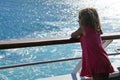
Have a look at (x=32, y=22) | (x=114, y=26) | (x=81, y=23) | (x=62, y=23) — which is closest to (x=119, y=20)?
(x=114, y=26)

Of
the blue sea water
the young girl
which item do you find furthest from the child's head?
the blue sea water

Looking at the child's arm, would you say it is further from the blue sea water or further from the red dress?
the blue sea water

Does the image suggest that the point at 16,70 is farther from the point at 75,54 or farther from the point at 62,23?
the point at 62,23

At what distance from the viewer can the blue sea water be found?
10.7 meters

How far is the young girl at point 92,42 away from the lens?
158cm

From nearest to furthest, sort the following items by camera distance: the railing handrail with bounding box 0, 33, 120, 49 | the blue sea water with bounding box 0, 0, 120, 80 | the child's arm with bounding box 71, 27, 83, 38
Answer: the railing handrail with bounding box 0, 33, 120, 49 < the child's arm with bounding box 71, 27, 83, 38 < the blue sea water with bounding box 0, 0, 120, 80

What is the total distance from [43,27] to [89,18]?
1382cm

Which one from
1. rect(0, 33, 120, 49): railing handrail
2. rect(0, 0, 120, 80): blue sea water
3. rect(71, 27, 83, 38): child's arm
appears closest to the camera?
rect(0, 33, 120, 49): railing handrail

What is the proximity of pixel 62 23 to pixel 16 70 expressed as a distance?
6430 mm

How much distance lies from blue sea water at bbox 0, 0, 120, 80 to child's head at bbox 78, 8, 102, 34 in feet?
22.8

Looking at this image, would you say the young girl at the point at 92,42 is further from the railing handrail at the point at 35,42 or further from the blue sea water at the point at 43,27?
the blue sea water at the point at 43,27

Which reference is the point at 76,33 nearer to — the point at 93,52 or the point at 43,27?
the point at 93,52

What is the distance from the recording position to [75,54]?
463 inches

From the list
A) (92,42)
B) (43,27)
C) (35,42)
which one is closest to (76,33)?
(92,42)
